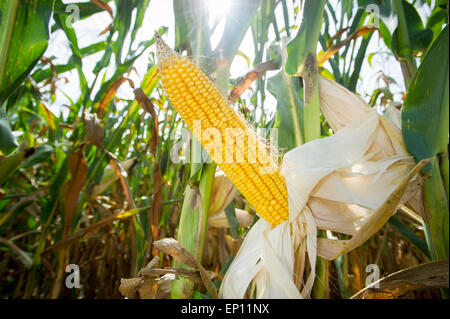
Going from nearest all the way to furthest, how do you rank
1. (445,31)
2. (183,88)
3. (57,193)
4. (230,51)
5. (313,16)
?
(445,31) → (183,88) → (313,16) → (230,51) → (57,193)

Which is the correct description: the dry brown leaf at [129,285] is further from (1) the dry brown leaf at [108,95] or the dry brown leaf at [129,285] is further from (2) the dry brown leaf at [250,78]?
(1) the dry brown leaf at [108,95]

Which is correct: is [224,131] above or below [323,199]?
above

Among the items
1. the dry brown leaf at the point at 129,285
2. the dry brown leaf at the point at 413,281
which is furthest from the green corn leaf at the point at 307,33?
the dry brown leaf at the point at 129,285

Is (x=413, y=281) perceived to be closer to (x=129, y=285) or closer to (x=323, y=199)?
(x=323, y=199)

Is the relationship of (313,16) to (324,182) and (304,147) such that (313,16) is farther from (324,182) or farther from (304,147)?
(324,182)

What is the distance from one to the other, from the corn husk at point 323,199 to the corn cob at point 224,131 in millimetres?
45

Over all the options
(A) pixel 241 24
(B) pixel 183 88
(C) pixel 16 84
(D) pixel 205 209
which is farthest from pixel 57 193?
(A) pixel 241 24

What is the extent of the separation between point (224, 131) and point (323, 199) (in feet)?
1.14

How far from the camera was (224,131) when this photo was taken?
79 cm

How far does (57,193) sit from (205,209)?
105 centimetres

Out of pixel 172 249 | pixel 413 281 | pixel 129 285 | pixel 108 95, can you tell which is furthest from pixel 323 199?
pixel 108 95

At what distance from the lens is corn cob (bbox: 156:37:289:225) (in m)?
0.75

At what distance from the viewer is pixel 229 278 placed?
0.78 meters

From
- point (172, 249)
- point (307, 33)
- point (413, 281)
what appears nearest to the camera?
point (413, 281)
